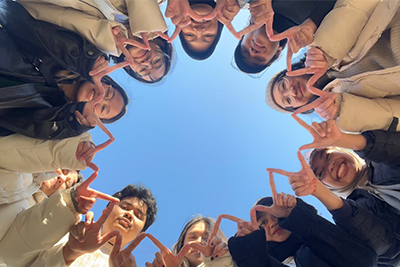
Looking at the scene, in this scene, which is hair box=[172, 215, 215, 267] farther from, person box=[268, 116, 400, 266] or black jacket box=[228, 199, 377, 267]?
person box=[268, 116, 400, 266]

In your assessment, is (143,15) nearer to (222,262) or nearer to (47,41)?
(47,41)

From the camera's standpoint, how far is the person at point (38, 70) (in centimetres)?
160

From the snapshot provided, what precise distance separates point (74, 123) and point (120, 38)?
657mm

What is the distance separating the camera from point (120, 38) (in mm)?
1779

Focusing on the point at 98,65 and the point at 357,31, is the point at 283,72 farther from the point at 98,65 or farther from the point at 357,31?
the point at 98,65

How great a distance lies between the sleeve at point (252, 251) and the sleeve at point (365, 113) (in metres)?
0.89

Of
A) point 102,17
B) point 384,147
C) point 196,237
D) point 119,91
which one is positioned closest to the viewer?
point 384,147

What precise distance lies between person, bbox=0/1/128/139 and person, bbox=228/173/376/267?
1.31 m

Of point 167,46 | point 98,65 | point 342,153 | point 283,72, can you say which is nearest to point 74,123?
point 98,65

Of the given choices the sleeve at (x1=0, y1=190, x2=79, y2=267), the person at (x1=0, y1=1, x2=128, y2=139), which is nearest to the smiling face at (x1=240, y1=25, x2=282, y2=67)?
the person at (x1=0, y1=1, x2=128, y2=139)

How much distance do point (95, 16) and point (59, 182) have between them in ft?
4.94

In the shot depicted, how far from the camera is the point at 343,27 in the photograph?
5.31 ft

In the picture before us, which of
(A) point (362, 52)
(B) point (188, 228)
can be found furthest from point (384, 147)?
(B) point (188, 228)

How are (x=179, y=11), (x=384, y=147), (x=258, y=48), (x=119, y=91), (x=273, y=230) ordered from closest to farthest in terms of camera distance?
(x=384, y=147) < (x=179, y=11) < (x=273, y=230) < (x=258, y=48) < (x=119, y=91)
